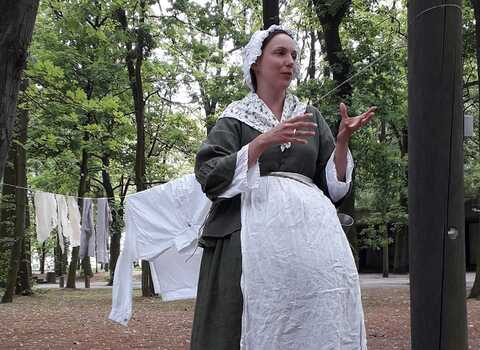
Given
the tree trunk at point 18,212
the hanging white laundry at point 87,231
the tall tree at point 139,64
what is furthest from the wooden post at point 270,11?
the tree trunk at point 18,212

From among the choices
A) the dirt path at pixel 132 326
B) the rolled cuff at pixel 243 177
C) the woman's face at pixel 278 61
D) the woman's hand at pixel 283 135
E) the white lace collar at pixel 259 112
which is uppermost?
the woman's face at pixel 278 61

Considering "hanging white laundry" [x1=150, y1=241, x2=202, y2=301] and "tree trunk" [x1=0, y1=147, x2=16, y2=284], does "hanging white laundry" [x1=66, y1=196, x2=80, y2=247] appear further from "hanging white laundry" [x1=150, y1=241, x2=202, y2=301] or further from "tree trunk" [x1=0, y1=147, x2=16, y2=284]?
"hanging white laundry" [x1=150, y1=241, x2=202, y2=301]

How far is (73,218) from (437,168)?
1160 centimetres

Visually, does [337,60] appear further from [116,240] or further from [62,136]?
[116,240]

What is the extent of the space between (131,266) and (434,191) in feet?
9.70

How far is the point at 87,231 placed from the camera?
44.9 ft

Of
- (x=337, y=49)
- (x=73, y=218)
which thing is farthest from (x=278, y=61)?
(x=73, y=218)

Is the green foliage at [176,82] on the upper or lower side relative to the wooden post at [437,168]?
upper

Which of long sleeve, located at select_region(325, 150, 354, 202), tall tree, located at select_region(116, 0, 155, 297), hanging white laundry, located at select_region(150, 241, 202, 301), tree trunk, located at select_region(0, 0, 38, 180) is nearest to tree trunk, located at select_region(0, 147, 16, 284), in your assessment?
tall tree, located at select_region(116, 0, 155, 297)

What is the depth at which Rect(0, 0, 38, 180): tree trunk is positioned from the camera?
10.7 ft

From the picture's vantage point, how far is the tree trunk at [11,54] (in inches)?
129

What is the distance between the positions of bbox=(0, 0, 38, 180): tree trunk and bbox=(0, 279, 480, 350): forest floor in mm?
4444

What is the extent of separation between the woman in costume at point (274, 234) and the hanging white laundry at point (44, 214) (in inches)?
442

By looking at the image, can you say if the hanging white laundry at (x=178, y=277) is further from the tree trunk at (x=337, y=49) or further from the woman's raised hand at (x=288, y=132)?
the tree trunk at (x=337, y=49)
